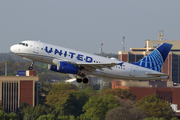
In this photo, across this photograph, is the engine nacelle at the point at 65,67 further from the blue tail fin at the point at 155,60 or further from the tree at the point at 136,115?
the tree at the point at 136,115

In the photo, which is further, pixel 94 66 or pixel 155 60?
pixel 155 60

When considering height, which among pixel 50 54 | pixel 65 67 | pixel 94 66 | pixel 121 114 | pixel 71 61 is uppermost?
pixel 50 54

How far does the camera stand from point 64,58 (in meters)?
85.6

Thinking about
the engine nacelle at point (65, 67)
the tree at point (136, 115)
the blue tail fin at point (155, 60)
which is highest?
the blue tail fin at point (155, 60)

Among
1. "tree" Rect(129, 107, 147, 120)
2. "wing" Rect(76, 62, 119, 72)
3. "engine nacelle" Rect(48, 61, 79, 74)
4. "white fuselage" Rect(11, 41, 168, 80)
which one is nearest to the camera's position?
"engine nacelle" Rect(48, 61, 79, 74)

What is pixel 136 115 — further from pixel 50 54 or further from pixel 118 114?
pixel 50 54

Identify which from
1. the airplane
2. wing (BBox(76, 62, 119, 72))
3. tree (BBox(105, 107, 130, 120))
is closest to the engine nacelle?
the airplane

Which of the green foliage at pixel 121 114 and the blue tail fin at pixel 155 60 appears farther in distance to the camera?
the green foliage at pixel 121 114

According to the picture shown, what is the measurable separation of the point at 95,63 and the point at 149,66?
14794 mm

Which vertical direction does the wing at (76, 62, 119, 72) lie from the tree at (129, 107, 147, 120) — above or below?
above

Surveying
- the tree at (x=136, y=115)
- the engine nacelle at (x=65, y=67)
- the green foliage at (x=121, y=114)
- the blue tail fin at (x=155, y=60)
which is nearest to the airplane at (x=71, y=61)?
the engine nacelle at (x=65, y=67)

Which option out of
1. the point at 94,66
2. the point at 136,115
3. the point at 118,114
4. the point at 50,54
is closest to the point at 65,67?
the point at 50,54

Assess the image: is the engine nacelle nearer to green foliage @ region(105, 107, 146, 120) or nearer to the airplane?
the airplane

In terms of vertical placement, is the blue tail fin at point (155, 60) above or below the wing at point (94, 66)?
above
